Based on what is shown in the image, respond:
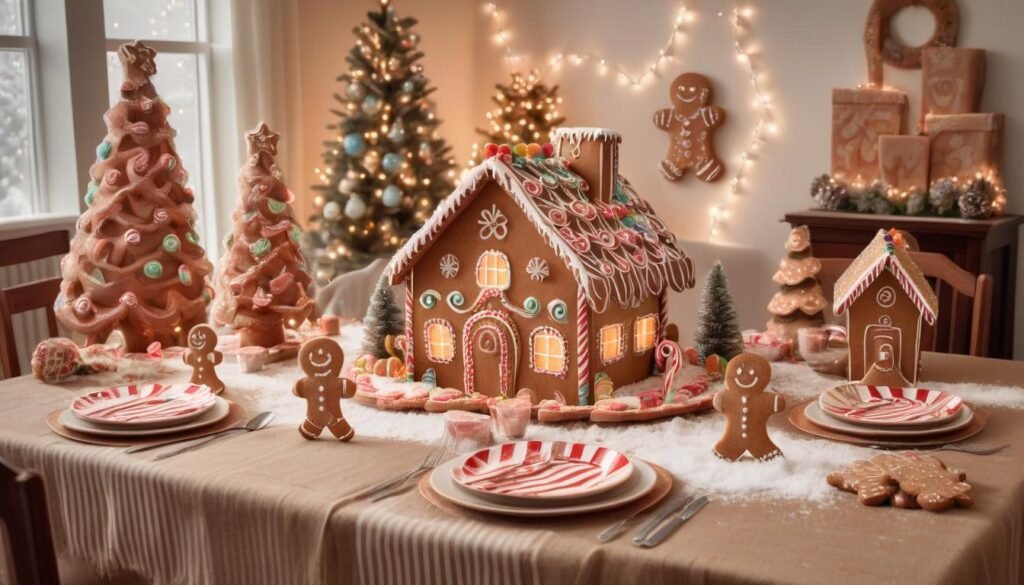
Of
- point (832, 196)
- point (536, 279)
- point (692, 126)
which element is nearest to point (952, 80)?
point (832, 196)

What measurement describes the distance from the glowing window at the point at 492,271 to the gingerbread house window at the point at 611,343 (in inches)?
8.8

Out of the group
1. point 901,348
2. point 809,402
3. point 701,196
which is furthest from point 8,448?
point 701,196

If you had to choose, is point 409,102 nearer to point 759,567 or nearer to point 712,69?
point 712,69

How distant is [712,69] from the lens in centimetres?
527

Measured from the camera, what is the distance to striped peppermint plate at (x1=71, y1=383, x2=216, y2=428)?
1990mm

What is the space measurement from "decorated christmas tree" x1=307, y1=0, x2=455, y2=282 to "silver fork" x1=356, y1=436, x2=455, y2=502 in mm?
2995

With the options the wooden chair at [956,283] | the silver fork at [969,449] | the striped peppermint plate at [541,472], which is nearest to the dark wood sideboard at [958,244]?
the wooden chair at [956,283]

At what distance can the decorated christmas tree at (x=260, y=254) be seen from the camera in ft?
8.48

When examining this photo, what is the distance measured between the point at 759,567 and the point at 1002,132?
378 cm

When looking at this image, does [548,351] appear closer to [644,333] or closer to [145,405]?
[644,333]

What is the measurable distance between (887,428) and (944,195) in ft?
9.05

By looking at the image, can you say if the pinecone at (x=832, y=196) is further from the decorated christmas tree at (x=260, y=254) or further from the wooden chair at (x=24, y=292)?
the wooden chair at (x=24, y=292)

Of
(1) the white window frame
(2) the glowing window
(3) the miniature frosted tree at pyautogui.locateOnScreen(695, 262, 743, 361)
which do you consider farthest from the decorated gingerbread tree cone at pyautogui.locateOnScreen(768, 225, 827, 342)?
(1) the white window frame

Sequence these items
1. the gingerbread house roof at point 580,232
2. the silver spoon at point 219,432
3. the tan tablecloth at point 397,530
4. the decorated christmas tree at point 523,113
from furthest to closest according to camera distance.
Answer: the decorated christmas tree at point 523,113 < the gingerbread house roof at point 580,232 < the silver spoon at point 219,432 < the tan tablecloth at point 397,530
